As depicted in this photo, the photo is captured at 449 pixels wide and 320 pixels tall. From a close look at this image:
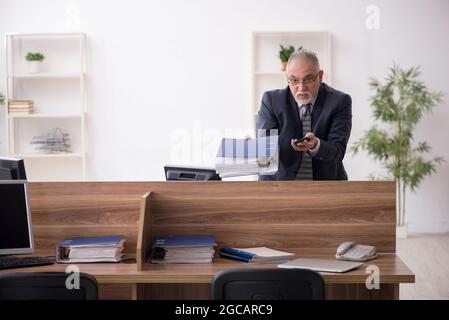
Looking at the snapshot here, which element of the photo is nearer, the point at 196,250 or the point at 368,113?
the point at 196,250

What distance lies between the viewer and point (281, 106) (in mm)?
3547

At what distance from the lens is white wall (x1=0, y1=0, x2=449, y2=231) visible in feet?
23.5

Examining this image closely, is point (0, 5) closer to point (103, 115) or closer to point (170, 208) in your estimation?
point (103, 115)

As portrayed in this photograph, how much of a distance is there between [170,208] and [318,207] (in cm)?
63

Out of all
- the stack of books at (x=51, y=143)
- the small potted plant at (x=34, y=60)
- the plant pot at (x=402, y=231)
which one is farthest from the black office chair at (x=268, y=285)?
the small potted plant at (x=34, y=60)

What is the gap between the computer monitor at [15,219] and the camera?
2.96 metres

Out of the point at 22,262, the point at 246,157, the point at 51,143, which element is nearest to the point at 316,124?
the point at 246,157

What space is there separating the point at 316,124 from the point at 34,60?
13.9 ft

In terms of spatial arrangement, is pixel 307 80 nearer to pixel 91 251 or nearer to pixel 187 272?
pixel 187 272

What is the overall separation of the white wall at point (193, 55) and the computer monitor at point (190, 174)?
12.3ft

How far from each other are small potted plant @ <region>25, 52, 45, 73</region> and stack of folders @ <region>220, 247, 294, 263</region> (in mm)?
4578
